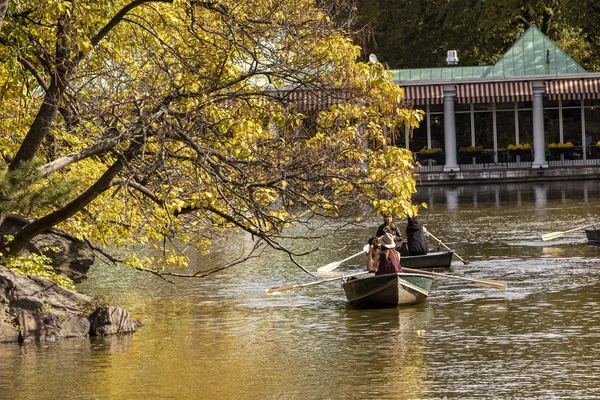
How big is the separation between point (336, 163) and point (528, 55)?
4127 centimetres

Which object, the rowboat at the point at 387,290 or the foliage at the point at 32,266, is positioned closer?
the foliage at the point at 32,266

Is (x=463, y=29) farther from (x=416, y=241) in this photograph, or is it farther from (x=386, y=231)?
(x=386, y=231)

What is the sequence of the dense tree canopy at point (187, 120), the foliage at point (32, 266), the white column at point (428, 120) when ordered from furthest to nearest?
the white column at point (428, 120) < the foliage at point (32, 266) < the dense tree canopy at point (187, 120)

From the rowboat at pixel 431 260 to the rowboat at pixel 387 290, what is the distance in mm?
4285

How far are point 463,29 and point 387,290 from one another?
45690mm

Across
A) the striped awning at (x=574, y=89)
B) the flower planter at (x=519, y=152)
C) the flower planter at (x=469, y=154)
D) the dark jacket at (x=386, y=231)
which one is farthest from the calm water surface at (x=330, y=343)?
the flower planter at (x=469, y=154)

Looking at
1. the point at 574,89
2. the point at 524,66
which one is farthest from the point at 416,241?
the point at 524,66

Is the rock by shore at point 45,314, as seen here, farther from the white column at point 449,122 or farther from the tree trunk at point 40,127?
the white column at point 449,122

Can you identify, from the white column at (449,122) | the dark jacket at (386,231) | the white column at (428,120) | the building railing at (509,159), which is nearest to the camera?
the dark jacket at (386,231)

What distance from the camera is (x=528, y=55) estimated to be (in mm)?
58938

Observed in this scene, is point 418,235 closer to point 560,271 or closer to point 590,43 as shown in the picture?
point 560,271

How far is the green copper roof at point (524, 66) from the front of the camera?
58219 millimetres

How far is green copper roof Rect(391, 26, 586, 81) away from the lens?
5822cm

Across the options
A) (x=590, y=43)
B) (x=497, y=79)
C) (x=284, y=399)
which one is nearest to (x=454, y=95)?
(x=497, y=79)
